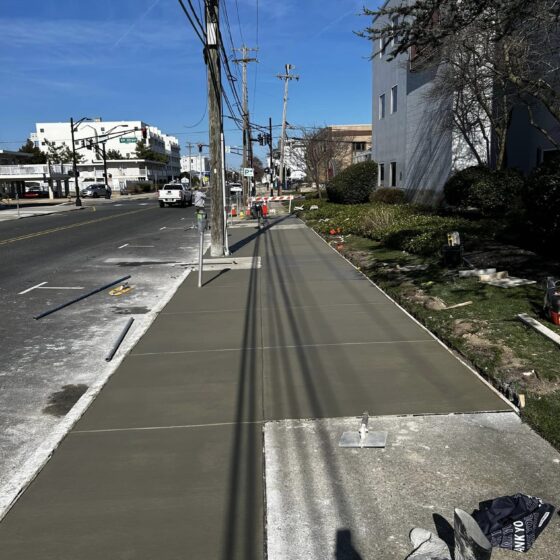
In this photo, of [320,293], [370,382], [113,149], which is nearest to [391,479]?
[370,382]

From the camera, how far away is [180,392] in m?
5.61

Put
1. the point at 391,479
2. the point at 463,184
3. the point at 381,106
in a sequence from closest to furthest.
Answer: the point at 391,479 → the point at 463,184 → the point at 381,106

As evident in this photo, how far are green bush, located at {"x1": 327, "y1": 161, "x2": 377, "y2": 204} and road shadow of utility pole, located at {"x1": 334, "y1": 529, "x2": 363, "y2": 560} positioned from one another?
2987 centimetres

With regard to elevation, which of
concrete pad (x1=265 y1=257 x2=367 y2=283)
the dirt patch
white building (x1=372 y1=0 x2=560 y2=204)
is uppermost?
white building (x1=372 y1=0 x2=560 y2=204)

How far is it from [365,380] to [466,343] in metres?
1.57

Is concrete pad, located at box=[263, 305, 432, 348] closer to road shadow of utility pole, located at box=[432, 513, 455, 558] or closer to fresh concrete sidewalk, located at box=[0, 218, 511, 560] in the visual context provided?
fresh concrete sidewalk, located at box=[0, 218, 511, 560]

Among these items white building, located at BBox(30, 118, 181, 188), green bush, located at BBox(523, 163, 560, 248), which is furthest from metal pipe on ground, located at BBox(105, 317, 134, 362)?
white building, located at BBox(30, 118, 181, 188)

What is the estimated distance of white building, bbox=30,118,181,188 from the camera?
114875 mm

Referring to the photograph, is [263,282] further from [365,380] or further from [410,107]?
[410,107]

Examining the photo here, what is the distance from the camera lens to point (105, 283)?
1205 centimetres

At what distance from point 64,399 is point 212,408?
1537 millimetres

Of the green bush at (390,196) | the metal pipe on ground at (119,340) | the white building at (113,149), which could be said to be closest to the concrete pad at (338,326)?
the metal pipe on ground at (119,340)

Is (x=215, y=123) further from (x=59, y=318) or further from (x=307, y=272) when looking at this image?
(x=59, y=318)

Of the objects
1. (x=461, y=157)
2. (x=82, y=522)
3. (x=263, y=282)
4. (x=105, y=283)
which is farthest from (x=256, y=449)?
(x=461, y=157)
